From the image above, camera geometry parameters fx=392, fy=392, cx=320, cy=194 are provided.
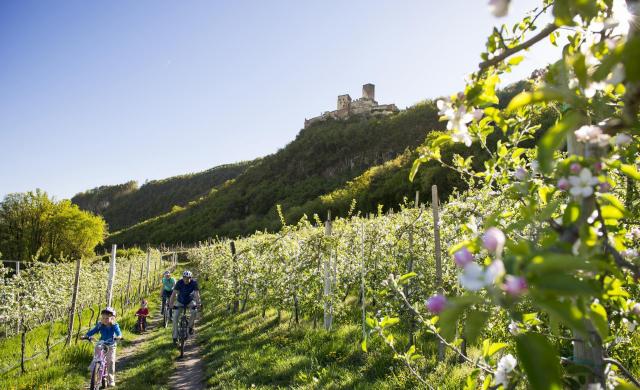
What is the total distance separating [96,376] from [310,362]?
341 centimetres

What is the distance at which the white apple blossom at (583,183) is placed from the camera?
0.90 meters

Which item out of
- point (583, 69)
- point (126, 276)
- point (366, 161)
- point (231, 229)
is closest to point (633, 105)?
point (583, 69)

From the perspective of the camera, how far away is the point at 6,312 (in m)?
8.91

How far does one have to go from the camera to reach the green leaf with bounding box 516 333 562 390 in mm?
629

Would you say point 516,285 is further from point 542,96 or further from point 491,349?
point 491,349

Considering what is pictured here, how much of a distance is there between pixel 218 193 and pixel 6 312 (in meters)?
57.2

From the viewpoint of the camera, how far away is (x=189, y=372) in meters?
7.27

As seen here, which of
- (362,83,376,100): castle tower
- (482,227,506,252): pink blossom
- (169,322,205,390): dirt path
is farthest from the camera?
(362,83,376,100): castle tower

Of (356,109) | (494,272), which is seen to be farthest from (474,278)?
(356,109)

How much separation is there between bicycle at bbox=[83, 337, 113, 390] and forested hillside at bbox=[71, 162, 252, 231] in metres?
85.5

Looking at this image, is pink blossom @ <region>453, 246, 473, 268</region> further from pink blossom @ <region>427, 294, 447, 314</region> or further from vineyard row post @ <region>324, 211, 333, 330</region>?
vineyard row post @ <region>324, 211, 333, 330</region>

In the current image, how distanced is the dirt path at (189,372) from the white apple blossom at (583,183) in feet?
22.0

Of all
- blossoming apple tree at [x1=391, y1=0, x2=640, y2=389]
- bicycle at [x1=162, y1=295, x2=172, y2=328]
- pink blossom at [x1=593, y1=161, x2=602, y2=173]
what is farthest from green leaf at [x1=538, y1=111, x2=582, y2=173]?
bicycle at [x1=162, y1=295, x2=172, y2=328]

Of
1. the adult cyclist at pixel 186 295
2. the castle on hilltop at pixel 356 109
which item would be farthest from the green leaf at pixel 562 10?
the castle on hilltop at pixel 356 109
